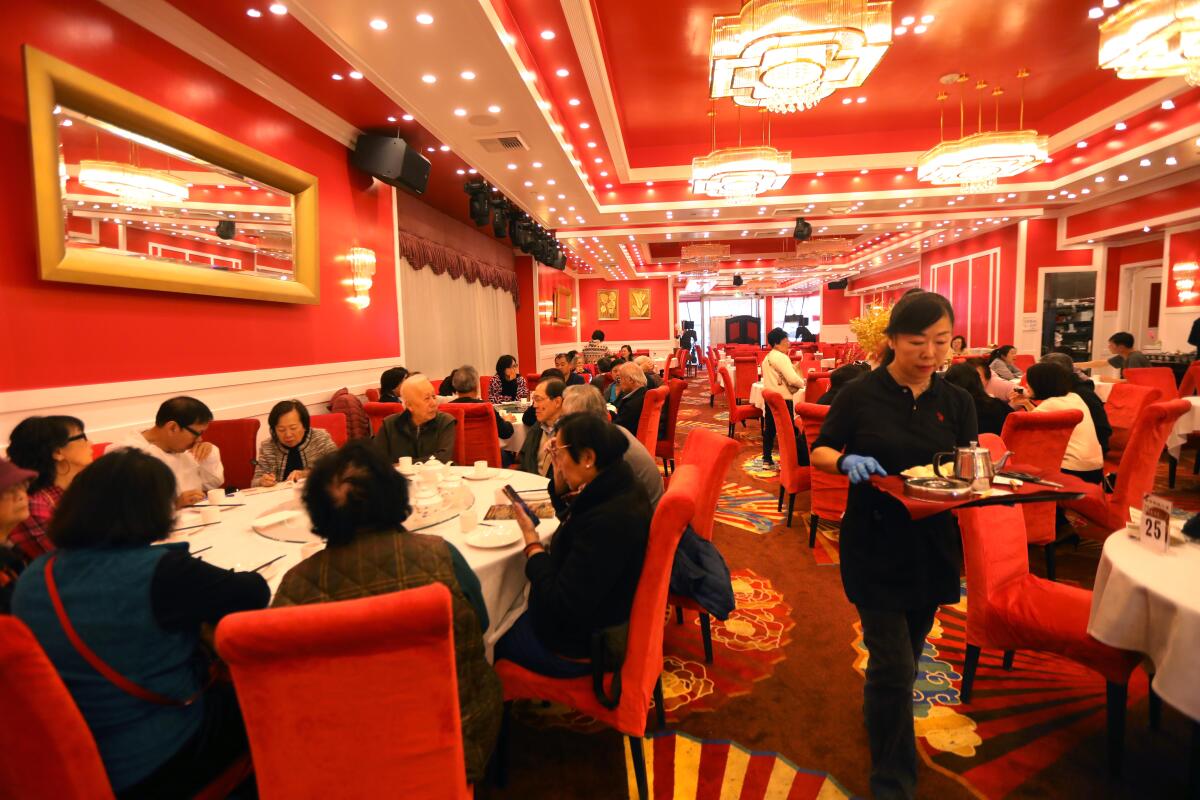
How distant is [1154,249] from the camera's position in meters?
10.5

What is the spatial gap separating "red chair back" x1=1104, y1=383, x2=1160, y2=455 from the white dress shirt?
621 centimetres

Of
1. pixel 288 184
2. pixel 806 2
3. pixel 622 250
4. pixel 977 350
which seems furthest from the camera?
pixel 622 250

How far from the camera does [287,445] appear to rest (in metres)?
3.09

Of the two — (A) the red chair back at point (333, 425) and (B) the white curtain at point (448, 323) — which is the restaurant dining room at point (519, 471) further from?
(B) the white curtain at point (448, 323)

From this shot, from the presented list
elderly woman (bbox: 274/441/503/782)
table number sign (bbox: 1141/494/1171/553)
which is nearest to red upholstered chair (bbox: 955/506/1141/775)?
table number sign (bbox: 1141/494/1171/553)

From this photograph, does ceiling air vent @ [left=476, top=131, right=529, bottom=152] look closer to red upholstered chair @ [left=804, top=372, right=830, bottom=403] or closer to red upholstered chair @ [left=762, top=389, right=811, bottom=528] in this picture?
red upholstered chair @ [left=762, top=389, right=811, bottom=528]

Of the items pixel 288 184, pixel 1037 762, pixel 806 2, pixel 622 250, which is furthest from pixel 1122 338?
pixel 288 184

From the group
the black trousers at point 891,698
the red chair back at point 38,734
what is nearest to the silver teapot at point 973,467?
the black trousers at point 891,698

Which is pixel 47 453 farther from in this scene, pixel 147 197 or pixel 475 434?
pixel 475 434

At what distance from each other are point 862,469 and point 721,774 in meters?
1.19

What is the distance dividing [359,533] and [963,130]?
377 inches

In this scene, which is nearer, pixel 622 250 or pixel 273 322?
pixel 273 322

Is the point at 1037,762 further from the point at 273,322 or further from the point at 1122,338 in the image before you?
the point at 1122,338

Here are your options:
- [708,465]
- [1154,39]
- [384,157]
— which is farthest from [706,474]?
[384,157]
